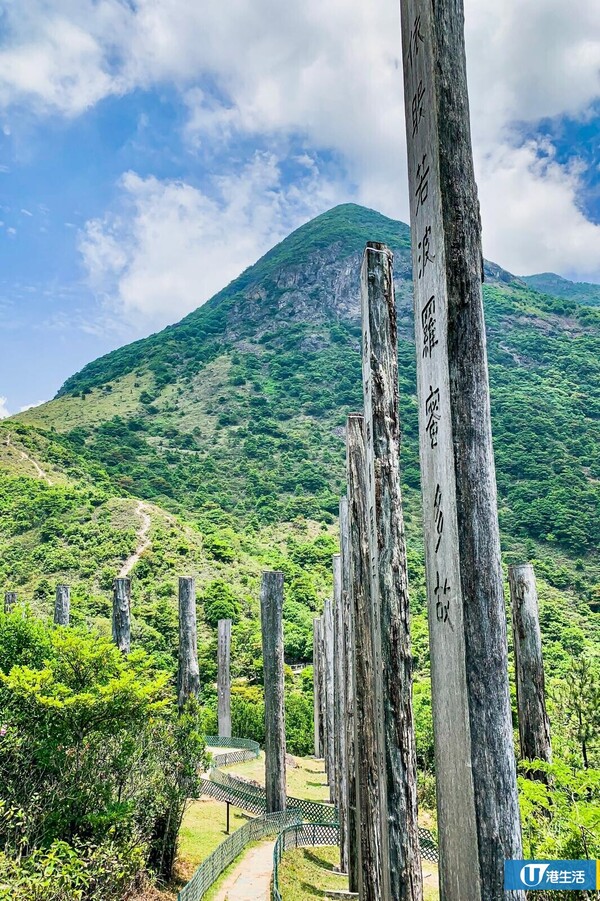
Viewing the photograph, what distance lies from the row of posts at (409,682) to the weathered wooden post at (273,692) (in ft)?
7.11

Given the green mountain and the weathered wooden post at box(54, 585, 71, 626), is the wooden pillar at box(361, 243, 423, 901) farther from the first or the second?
the green mountain

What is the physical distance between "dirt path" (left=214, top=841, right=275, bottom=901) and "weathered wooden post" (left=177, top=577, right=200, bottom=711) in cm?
349

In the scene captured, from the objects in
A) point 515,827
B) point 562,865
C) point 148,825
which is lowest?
point 148,825

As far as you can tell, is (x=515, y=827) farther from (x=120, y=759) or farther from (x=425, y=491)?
(x=120, y=759)

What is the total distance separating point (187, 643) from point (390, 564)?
10186 mm

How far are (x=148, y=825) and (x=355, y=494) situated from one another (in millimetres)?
4842

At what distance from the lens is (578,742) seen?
723 cm

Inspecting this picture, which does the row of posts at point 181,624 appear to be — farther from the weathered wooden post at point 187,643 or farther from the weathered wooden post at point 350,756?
the weathered wooden post at point 350,756

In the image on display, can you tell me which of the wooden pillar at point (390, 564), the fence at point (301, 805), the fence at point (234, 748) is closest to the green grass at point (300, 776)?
the fence at point (234, 748)

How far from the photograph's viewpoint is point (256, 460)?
56.5 metres

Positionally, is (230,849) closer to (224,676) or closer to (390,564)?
(390,564)

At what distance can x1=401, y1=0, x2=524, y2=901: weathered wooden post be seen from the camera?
1.42 m

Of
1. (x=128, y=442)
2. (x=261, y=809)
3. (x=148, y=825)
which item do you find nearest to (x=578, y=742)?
(x=148, y=825)

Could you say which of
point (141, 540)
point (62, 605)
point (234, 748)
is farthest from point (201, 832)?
point (141, 540)
